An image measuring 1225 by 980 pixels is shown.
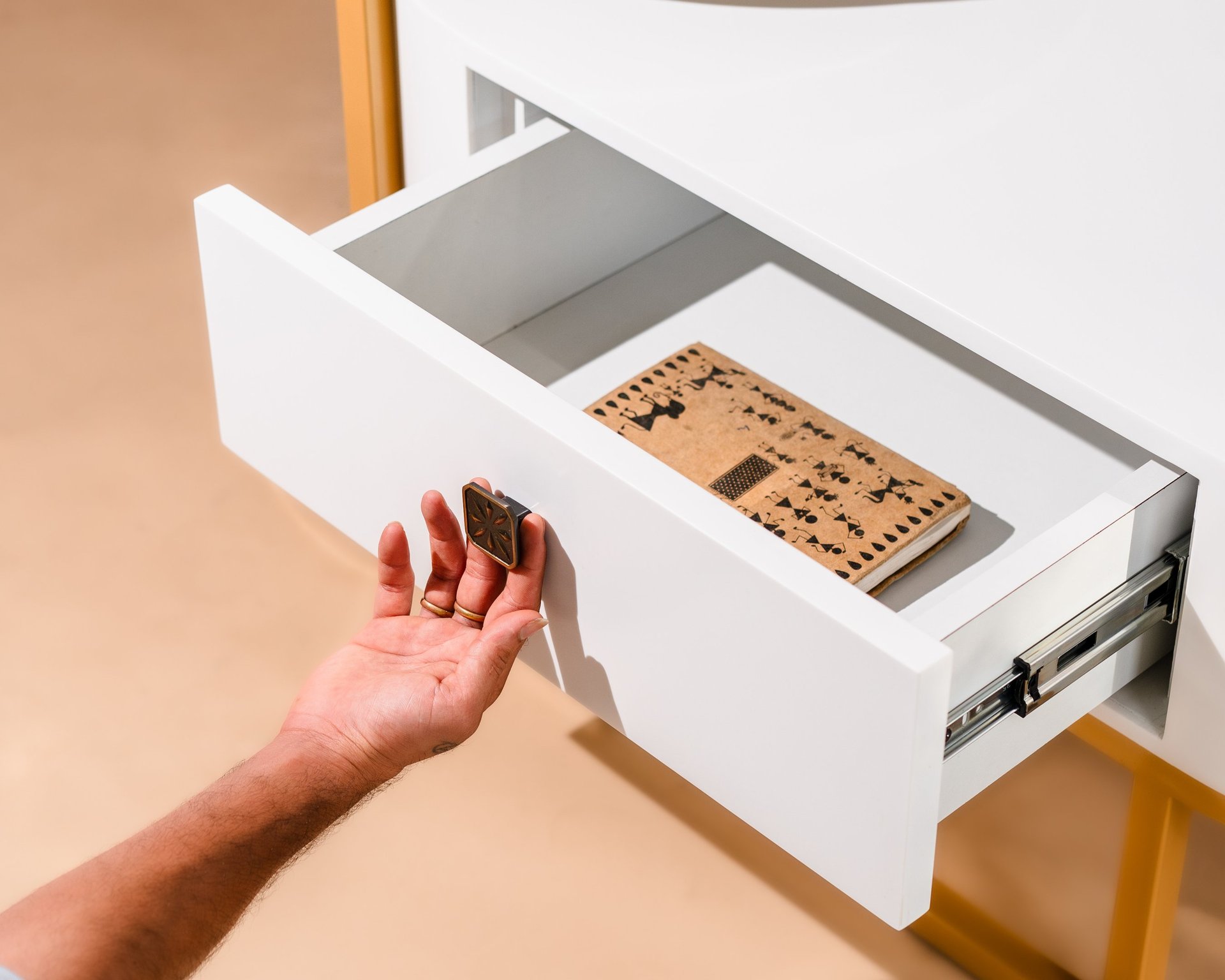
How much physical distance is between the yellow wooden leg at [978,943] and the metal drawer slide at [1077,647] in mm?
463

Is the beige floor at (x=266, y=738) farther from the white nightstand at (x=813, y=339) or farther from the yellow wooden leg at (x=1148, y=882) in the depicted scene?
the white nightstand at (x=813, y=339)

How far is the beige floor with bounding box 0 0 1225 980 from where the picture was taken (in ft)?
3.85

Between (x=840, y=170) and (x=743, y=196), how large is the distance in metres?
0.06

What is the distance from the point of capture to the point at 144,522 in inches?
58.9

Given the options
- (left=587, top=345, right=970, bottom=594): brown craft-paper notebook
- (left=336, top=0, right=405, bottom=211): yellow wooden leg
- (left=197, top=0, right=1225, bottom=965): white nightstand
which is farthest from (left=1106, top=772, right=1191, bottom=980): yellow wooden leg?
(left=336, top=0, right=405, bottom=211): yellow wooden leg

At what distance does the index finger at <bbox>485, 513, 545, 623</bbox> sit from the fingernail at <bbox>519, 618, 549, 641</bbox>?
0.04 feet

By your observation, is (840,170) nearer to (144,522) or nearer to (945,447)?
(945,447)

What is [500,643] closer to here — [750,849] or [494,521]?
[494,521]

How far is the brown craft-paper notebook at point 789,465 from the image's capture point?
84cm

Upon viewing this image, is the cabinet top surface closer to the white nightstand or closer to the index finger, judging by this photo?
the white nightstand

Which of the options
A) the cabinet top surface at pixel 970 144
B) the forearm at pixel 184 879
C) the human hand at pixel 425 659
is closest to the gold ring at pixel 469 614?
the human hand at pixel 425 659

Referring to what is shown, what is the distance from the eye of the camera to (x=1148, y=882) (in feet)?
3.10

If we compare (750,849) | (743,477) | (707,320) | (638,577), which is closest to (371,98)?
(707,320)

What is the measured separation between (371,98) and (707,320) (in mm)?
260
